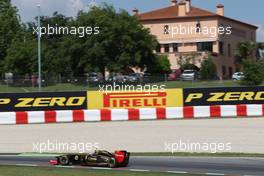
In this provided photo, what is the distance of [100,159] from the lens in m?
14.1

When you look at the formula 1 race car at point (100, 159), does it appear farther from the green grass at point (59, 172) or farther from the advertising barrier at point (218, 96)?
the advertising barrier at point (218, 96)

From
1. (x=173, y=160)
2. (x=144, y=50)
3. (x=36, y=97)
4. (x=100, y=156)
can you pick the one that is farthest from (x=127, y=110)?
(x=144, y=50)

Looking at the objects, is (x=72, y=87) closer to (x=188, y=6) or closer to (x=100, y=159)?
(x=100, y=159)

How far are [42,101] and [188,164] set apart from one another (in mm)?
9844

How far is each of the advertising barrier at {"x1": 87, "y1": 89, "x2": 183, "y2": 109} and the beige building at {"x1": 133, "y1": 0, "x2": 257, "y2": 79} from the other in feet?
157

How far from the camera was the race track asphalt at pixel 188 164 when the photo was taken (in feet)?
43.0

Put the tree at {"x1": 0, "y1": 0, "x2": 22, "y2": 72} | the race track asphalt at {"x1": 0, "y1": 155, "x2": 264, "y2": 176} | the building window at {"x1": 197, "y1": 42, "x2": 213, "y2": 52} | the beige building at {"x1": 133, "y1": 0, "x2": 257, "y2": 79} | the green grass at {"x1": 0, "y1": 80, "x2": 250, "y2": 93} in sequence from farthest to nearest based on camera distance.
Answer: the building window at {"x1": 197, "y1": 42, "x2": 213, "y2": 52}, the beige building at {"x1": 133, "y1": 0, "x2": 257, "y2": 79}, the tree at {"x1": 0, "y1": 0, "x2": 22, "y2": 72}, the green grass at {"x1": 0, "y1": 80, "x2": 250, "y2": 93}, the race track asphalt at {"x1": 0, "y1": 155, "x2": 264, "y2": 176}

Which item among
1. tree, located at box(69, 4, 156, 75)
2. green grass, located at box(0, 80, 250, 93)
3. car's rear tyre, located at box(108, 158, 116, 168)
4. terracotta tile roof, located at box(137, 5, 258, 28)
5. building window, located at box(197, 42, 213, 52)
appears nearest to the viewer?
car's rear tyre, located at box(108, 158, 116, 168)

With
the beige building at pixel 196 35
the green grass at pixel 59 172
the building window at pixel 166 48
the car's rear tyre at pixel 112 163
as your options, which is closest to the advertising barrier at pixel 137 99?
the car's rear tyre at pixel 112 163

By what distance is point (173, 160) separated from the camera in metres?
15.9

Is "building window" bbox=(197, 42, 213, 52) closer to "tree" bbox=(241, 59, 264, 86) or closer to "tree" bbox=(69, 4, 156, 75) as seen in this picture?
"tree" bbox=(69, 4, 156, 75)

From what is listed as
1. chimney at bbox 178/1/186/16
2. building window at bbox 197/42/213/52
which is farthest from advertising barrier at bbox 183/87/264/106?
chimney at bbox 178/1/186/16

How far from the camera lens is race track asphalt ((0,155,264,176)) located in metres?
13.1

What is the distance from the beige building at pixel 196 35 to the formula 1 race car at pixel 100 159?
56783 millimetres
